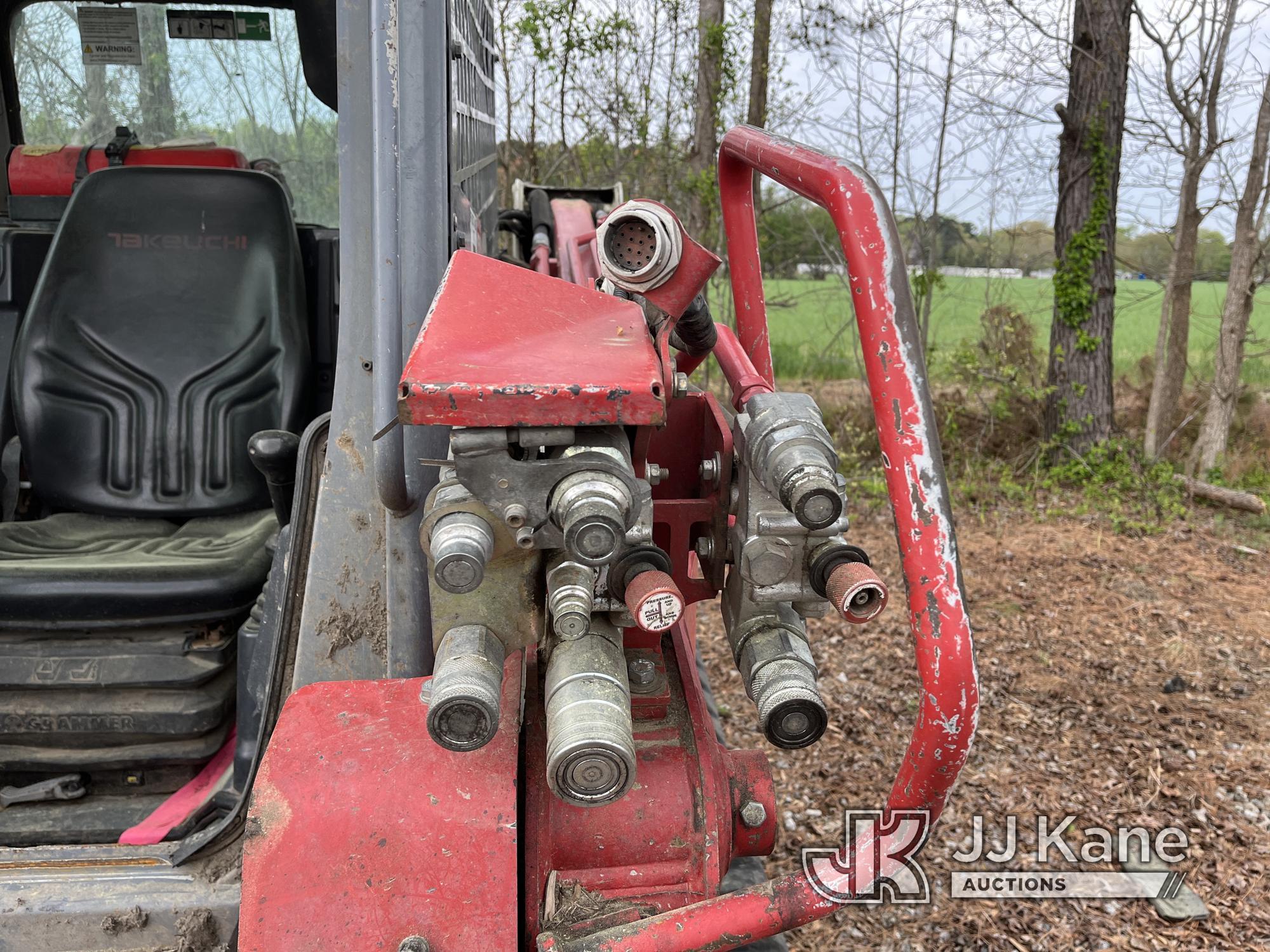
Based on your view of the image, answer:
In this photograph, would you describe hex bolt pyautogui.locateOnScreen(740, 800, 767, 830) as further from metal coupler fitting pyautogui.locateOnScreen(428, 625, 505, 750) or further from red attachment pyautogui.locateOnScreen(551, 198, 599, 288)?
red attachment pyautogui.locateOnScreen(551, 198, 599, 288)

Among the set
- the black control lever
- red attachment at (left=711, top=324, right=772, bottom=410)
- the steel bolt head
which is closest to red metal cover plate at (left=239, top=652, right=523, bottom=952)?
the steel bolt head

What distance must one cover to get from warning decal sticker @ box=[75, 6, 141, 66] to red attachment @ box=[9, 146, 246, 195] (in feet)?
0.84

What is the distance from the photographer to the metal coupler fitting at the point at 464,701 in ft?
3.18

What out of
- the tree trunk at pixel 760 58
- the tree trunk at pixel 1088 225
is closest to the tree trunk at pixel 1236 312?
the tree trunk at pixel 1088 225

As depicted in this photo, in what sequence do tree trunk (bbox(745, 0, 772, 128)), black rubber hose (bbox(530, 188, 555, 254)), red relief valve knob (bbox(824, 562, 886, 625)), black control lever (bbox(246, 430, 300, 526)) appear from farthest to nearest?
1. tree trunk (bbox(745, 0, 772, 128))
2. black rubber hose (bbox(530, 188, 555, 254))
3. black control lever (bbox(246, 430, 300, 526))
4. red relief valve knob (bbox(824, 562, 886, 625))

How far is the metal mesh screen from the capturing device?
1485 mm

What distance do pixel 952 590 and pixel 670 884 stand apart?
20.4 inches

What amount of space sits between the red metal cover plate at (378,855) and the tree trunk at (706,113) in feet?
20.7

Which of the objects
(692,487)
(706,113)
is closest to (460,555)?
(692,487)

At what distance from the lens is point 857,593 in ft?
3.42

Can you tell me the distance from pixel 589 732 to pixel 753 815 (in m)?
0.40

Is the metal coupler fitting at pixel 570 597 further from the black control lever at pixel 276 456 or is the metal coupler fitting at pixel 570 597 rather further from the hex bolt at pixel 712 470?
the black control lever at pixel 276 456

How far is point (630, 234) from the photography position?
4.03 ft

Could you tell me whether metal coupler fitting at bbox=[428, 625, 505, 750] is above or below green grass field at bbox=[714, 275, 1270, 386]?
below
